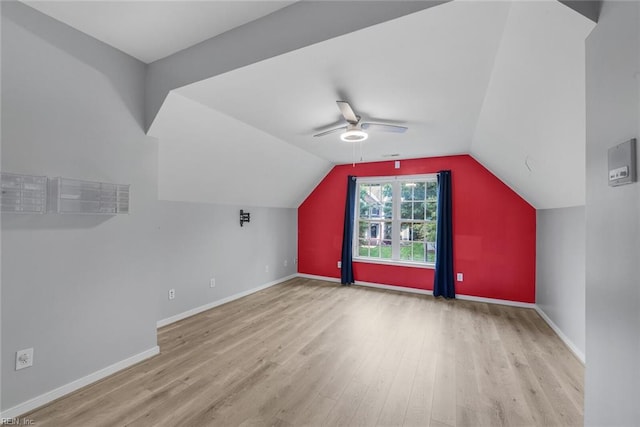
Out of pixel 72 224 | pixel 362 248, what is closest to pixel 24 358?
pixel 72 224

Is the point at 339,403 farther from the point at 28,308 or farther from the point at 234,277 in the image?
the point at 234,277

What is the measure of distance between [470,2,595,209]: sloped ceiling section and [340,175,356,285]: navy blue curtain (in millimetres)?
2357

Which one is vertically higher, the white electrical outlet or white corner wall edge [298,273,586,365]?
the white electrical outlet

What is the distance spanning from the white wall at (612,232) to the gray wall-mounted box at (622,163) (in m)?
0.03

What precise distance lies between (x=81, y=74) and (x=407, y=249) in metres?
4.83

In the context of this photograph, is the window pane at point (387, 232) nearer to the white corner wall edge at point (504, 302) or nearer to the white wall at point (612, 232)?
the white corner wall edge at point (504, 302)

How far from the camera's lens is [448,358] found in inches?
102

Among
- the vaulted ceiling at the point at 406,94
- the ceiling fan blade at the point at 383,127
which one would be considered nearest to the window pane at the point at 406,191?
the vaulted ceiling at the point at 406,94

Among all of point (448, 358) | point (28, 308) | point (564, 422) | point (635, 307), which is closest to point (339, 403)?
point (448, 358)

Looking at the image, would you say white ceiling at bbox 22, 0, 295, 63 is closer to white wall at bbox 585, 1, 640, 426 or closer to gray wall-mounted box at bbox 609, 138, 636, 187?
white wall at bbox 585, 1, 640, 426

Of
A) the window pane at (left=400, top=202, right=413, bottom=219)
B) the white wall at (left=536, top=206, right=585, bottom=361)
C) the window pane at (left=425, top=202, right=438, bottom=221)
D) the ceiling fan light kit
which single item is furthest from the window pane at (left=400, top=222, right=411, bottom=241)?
the ceiling fan light kit

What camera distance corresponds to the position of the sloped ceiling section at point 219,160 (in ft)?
8.70

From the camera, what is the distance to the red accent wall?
156 inches

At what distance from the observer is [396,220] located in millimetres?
5016
